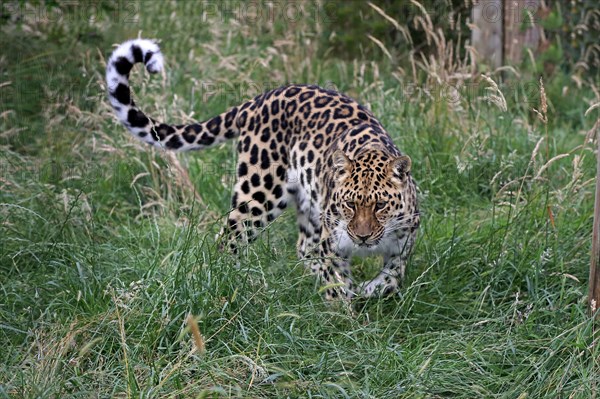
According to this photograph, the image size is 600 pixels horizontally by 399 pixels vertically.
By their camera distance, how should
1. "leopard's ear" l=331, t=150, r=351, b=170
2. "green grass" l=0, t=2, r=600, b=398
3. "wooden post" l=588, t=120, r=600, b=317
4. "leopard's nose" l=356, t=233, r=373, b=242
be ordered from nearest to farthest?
"green grass" l=0, t=2, r=600, b=398
"wooden post" l=588, t=120, r=600, b=317
"leopard's nose" l=356, t=233, r=373, b=242
"leopard's ear" l=331, t=150, r=351, b=170

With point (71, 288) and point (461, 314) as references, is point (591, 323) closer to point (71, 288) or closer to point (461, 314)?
point (461, 314)

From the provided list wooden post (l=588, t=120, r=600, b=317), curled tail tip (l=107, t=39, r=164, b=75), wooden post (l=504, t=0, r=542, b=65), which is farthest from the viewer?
wooden post (l=504, t=0, r=542, b=65)

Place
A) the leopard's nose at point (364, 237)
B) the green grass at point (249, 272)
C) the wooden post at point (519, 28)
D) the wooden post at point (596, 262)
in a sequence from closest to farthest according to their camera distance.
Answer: the green grass at point (249, 272) < the wooden post at point (596, 262) < the leopard's nose at point (364, 237) < the wooden post at point (519, 28)

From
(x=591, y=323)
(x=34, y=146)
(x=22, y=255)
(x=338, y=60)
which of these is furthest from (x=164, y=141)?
(x=338, y=60)

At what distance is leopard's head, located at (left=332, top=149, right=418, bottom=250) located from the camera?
204 inches

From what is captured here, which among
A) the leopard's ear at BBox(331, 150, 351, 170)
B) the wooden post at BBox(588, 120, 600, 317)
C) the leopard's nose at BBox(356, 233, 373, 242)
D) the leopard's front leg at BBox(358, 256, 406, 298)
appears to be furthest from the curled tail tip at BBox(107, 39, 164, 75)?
the wooden post at BBox(588, 120, 600, 317)

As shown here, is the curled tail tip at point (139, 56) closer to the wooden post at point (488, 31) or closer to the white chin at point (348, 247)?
the white chin at point (348, 247)

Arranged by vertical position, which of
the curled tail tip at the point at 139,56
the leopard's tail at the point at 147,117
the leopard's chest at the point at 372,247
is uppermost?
the curled tail tip at the point at 139,56

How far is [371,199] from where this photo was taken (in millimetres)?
5168

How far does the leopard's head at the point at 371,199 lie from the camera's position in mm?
5176

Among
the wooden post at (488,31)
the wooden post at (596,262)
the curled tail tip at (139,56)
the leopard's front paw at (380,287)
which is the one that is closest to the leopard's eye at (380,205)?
the leopard's front paw at (380,287)

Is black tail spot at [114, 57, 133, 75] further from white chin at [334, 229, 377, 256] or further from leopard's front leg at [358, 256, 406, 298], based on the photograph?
leopard's front leg at [358, 256, 406, 298]

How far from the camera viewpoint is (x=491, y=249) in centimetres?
545

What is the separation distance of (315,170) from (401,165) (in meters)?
0.75
